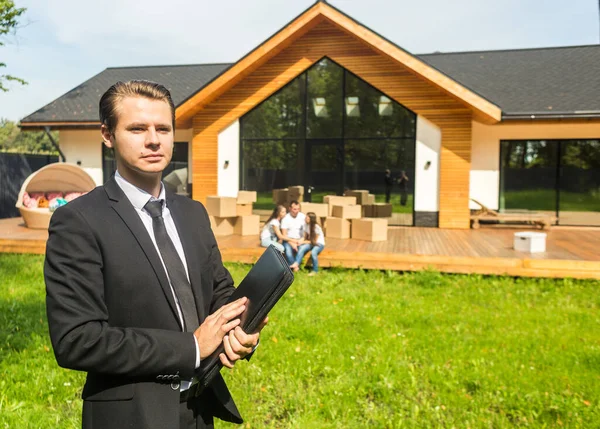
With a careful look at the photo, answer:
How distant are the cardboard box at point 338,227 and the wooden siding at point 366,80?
3.54 meters

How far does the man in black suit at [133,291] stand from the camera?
163 centimetres

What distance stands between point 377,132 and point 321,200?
2451 mm

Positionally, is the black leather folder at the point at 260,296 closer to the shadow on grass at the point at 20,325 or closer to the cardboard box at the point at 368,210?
the shadow on grass at the point at 20,325

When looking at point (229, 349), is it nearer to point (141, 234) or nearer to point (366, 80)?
point (141, 234)

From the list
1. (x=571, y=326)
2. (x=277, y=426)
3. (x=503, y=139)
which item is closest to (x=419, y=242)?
(x=571, y=326)

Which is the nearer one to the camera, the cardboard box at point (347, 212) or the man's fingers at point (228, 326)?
the man's fingers at point (228, 326)

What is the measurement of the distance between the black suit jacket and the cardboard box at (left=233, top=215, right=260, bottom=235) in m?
10.6

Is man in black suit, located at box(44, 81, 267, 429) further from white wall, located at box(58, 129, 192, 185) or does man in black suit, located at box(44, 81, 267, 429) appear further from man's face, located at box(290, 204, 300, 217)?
white wall, located at box(58, 129, 192, 185)

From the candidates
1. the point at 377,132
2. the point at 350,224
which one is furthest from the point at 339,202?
the point at 377,132

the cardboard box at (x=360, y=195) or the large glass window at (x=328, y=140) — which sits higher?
the large glass window at (x=328, y=140)

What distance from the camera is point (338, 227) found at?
39.4 ft

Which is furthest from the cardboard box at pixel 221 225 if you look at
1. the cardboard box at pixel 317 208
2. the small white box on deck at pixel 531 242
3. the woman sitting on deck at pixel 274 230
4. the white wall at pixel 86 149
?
the white wall at pixel 86 149

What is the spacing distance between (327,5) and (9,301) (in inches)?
407

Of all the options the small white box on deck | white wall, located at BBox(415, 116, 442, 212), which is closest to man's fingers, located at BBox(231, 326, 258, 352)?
the small white box on deck
